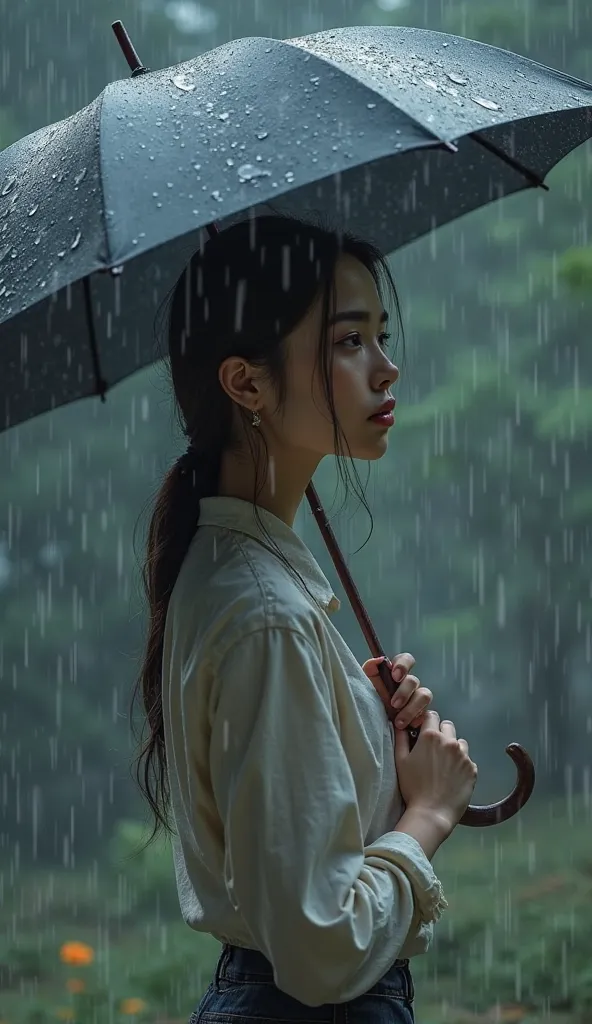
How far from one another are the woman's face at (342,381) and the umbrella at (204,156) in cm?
18

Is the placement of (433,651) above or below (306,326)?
below

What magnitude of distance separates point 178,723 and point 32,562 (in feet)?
19.6

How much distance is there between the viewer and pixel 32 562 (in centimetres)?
A: 721

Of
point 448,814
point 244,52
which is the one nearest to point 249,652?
point 448,814

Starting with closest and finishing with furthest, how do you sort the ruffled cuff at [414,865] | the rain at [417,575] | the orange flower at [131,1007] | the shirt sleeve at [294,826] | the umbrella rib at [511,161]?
1. the shirt sleeve at [294,826]
2. the ruffled cuff at [414,865]
3. the umbrella rib at [511,161]
4. the orange flower at [131,1007]
5. the rain at [417,575]

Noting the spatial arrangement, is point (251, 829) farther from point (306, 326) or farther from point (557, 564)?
point (557, 564)

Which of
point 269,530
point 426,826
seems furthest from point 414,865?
point 269,530

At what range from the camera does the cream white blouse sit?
3.94ft

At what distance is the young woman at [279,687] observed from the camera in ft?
3.98

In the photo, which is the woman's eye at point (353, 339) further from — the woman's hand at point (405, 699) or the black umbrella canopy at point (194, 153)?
the woman's hand at point (405, 699)

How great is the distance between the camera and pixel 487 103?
1.47 metres

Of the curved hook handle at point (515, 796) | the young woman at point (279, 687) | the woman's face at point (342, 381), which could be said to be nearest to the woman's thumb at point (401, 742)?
the young woman at point (279, 687)

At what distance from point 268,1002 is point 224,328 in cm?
78

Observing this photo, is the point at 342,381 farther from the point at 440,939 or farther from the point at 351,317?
the point at 440,939
